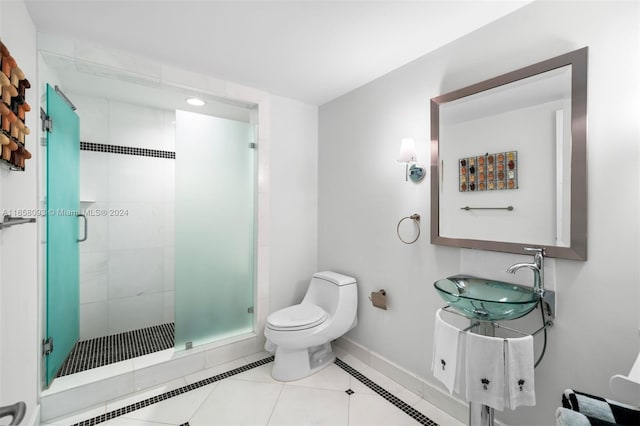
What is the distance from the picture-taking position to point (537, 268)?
4.68 ft

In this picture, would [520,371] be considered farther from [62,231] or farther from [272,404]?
[62,231]

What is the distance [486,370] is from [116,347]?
9.28ft

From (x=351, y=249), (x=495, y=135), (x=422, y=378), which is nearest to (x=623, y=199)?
(x=495, y=135)

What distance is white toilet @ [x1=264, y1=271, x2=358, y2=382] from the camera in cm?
218

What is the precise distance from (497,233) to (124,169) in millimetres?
3157

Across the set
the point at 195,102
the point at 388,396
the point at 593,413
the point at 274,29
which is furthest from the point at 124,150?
the point at 593,413

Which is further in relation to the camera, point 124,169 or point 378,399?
point 124,169

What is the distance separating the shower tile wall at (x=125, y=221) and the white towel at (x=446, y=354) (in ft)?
8.97

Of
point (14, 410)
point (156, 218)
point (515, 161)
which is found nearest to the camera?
point (14, 410)

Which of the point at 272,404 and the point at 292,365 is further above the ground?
the point at 292,365

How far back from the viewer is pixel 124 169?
288cm

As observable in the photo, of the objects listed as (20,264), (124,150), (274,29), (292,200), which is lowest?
(20,264)

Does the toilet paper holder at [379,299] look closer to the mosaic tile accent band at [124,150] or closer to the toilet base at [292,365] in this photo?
the toilet base at [292,365]

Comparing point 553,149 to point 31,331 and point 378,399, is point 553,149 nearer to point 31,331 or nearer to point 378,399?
point 378,399
